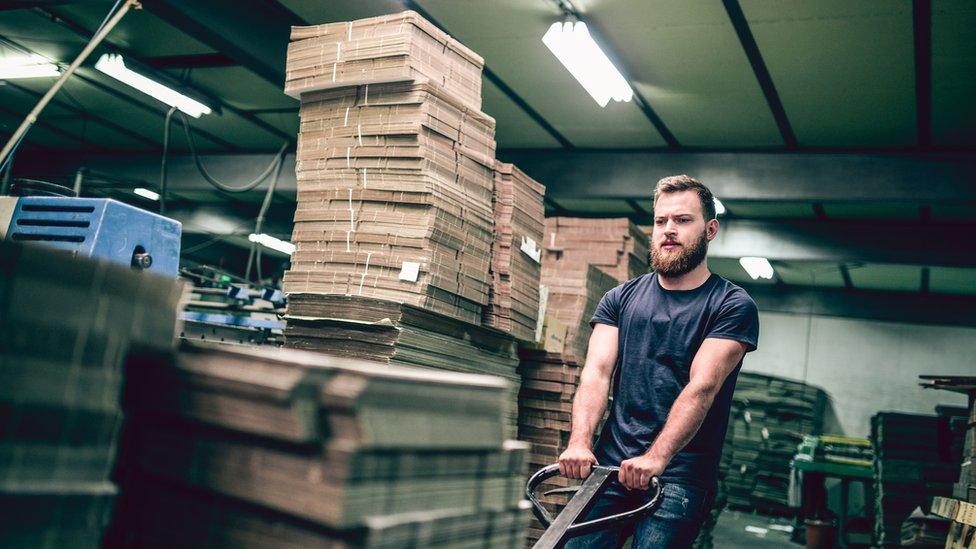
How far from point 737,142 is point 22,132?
7.83m

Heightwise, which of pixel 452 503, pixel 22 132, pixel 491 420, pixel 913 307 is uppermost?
pixel 913 307

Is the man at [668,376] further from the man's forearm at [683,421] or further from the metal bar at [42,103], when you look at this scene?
the metal bar at [42,103]

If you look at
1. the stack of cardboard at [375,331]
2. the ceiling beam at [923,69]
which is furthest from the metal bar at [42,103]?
the ceiling beam at [923,69]

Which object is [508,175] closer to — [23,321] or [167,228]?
[167,228]

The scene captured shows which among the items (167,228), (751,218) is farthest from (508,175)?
(751,218)

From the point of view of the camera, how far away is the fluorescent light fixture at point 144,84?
7977 millimetres

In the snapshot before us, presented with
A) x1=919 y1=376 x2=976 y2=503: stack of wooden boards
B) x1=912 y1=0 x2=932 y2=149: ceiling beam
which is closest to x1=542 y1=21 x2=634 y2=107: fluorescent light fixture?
x1=912 y1=0 x2=932 y2=149: ceiling beam

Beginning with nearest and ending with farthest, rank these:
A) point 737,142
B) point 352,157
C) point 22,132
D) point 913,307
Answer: point 22,132, point 352,157, point 737,142, point 913,307

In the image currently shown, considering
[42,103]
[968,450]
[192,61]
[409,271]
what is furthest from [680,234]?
[192,61]

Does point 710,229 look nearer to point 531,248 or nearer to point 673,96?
point 531,248

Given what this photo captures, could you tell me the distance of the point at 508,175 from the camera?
234 inches

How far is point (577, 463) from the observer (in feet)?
10.8

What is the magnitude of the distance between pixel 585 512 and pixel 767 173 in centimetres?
748

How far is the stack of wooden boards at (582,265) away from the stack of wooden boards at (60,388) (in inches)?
235
